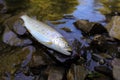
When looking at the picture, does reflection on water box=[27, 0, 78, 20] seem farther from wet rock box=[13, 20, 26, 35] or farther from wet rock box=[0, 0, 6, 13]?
wet rock box=[13, 20, 26, 35]

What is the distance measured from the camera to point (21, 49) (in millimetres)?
6527

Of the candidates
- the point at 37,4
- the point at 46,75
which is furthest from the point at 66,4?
the point at 46,75

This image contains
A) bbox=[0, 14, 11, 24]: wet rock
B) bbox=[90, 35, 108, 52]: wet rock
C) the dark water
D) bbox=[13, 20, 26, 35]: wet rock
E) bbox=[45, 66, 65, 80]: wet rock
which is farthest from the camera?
bbox=[0, 14, 11, 24]: wet rock

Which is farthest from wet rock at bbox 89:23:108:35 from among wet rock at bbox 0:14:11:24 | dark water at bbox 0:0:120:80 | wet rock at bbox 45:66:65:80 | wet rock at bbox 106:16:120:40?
wet rock at bbox 0:14:11:24

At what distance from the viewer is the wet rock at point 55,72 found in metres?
5.66

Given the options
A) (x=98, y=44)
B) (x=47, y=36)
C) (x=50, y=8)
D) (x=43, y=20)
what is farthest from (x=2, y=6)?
(x=98, y=44)

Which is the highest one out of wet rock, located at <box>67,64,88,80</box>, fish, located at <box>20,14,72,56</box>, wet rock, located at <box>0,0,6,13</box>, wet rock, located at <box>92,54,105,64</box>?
fish, located at <box>20,14,72,56</box>

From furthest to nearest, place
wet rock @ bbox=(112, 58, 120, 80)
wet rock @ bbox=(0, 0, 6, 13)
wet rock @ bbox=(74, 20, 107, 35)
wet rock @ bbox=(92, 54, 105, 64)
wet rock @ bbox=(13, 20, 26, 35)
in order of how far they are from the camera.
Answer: wet rock @ bbox=(0, 0, 6, 13) → wet rock @ bbox=(74, 20, 107, 35) → wet rock @ bbox=(13, 20, 26, 35) → wet rock @ bbox=(92, 54, 105, 64) → wet rock @ bbox=(112, 58, 120, 80)

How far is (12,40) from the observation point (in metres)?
6.92

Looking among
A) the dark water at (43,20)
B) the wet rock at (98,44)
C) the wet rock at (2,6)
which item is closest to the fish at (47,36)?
the dark water at (43,20)

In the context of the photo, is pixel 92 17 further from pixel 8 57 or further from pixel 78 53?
pixel 8 57

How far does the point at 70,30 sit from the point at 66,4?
3129mm

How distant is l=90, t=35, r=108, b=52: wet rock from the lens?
676cm

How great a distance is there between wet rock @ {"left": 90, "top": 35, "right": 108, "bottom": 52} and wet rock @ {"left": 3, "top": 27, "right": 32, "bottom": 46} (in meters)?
1.63
